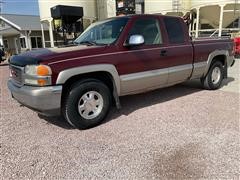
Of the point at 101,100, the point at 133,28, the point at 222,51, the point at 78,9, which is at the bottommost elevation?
the point at 101,100

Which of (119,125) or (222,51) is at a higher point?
(222,51)

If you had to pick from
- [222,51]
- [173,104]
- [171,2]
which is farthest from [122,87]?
[171,2]

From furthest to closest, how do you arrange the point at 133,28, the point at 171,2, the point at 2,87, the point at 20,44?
the point at 20,44
the point at 171,2
the point at 2,87
the point at 133,28

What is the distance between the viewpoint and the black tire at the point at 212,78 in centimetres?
639

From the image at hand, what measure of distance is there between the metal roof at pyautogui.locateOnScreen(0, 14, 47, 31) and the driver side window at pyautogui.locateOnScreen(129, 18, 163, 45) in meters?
25.2

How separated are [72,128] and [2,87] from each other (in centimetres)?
501

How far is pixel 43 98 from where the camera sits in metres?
3.62

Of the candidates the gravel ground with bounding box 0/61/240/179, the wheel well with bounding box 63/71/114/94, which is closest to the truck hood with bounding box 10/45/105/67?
the wheel well with bounding box 63/71/114/94

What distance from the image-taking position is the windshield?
4.50m

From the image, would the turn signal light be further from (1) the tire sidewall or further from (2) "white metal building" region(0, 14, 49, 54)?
(2) "white metal building" region(0, 14, 49, 54)

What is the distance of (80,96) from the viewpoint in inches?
157

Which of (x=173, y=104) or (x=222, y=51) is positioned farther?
(x=222, y=51)

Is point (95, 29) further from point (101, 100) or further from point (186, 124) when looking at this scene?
point (186, 124)

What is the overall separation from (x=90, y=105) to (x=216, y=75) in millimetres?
4117
